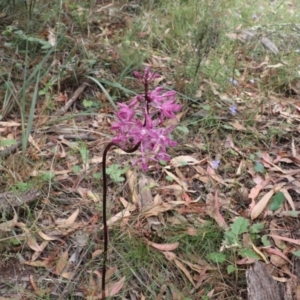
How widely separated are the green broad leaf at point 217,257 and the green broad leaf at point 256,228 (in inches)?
7.9

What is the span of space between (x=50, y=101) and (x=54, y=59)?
1.23 feet

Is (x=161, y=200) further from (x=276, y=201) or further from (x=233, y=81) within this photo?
(x=233, y=81)

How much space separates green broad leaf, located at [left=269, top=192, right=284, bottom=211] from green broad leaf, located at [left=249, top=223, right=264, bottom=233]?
12 centimetres

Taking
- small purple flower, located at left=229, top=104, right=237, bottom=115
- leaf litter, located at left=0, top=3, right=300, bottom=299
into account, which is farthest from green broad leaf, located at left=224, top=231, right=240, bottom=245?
small purple flower, located at left=229, top=104, right=237, bottom=115

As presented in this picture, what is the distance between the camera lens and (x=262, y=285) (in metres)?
1.71

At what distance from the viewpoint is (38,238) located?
194 cm

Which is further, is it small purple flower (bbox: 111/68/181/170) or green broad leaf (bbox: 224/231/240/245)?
green broad leaf (bbox: 224/231/240/245)

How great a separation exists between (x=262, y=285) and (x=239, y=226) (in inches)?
10.8

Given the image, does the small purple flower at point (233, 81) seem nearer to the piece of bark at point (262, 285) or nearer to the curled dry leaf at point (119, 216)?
the curled dry leaf at point (119, 216)

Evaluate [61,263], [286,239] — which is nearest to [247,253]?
[286,239]

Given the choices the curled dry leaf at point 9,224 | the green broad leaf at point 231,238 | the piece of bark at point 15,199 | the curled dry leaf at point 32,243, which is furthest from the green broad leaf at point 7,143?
the green broad leaf at point 231,238

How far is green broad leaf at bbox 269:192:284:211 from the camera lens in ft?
6.82

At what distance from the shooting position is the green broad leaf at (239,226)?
1.90 m

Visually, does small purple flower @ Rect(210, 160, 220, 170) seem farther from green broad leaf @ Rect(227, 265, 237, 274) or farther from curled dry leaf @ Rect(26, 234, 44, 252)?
curled dry leaf @ Rect(26, 234, 44, 252)
